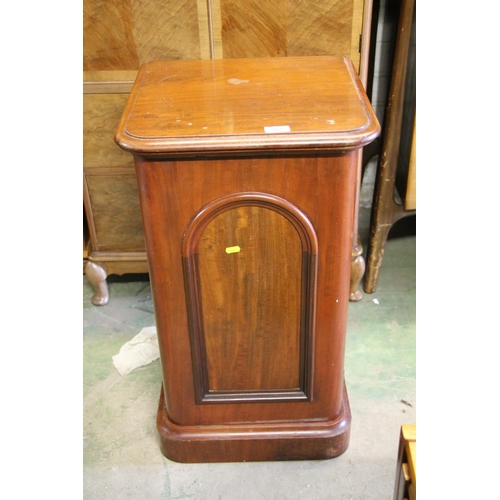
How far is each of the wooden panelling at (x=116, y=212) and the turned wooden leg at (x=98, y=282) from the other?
2.9 inches

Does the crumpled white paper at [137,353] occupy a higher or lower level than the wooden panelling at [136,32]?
lower

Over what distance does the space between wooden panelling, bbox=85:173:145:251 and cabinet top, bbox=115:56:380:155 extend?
0.52 meters

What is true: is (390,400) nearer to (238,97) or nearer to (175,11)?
(238,97)

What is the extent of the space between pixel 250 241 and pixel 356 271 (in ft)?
2.93

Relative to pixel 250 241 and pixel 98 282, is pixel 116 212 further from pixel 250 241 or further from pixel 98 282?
pixel 250 241

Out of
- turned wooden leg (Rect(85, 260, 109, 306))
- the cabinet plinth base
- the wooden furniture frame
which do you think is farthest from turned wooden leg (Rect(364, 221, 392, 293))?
turned wooden leg (Rect(85, 260, 109, 306))

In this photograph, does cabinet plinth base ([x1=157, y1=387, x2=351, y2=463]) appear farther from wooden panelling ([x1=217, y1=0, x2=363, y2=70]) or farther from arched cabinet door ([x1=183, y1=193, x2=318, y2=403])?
wooden panelling ([x1=217, y1=0, x2=363, y2=70])

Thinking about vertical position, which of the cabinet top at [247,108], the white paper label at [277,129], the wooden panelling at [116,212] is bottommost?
the wooden panelling at [116,212]

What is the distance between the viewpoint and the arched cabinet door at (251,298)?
A: 138cm

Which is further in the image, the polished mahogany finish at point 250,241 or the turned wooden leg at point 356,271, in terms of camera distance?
the turned wooden leg at point 356,271

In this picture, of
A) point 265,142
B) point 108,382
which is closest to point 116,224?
point 108,382

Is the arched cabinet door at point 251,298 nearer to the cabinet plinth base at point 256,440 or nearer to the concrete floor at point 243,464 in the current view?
the cabinet plinth base at point 256,440

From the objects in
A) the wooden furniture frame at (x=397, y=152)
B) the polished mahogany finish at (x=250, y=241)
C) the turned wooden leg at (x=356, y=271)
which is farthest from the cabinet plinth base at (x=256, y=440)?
the wooden furniture frame at (x=397, y=152)

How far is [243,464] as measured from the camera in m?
1.71
